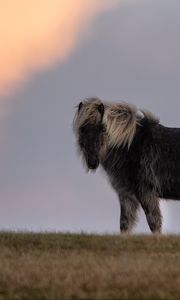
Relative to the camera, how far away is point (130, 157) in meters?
16.3

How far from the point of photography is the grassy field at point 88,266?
10305 mm

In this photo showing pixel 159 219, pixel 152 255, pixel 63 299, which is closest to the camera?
pixel 63 299

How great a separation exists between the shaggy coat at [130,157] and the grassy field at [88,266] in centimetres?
120

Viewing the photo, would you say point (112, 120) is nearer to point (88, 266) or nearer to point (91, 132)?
point (91, 132)

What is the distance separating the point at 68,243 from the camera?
1478 cm

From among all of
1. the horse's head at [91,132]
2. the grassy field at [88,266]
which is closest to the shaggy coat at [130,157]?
the horse's head at [91,132]

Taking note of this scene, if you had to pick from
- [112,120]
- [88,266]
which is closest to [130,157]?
[112,120]

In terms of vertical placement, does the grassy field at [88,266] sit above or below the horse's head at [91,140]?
below

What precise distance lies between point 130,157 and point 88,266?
4.88 m

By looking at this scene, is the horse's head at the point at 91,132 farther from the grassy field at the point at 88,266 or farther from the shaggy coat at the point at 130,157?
the grassy field at the point at 88,266

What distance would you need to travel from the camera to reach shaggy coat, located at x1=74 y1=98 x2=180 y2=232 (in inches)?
634

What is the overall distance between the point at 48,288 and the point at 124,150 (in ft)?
20.8

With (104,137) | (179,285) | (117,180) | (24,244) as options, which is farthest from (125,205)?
(179,285)

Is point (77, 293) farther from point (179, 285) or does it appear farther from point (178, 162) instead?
point (178, 162)
